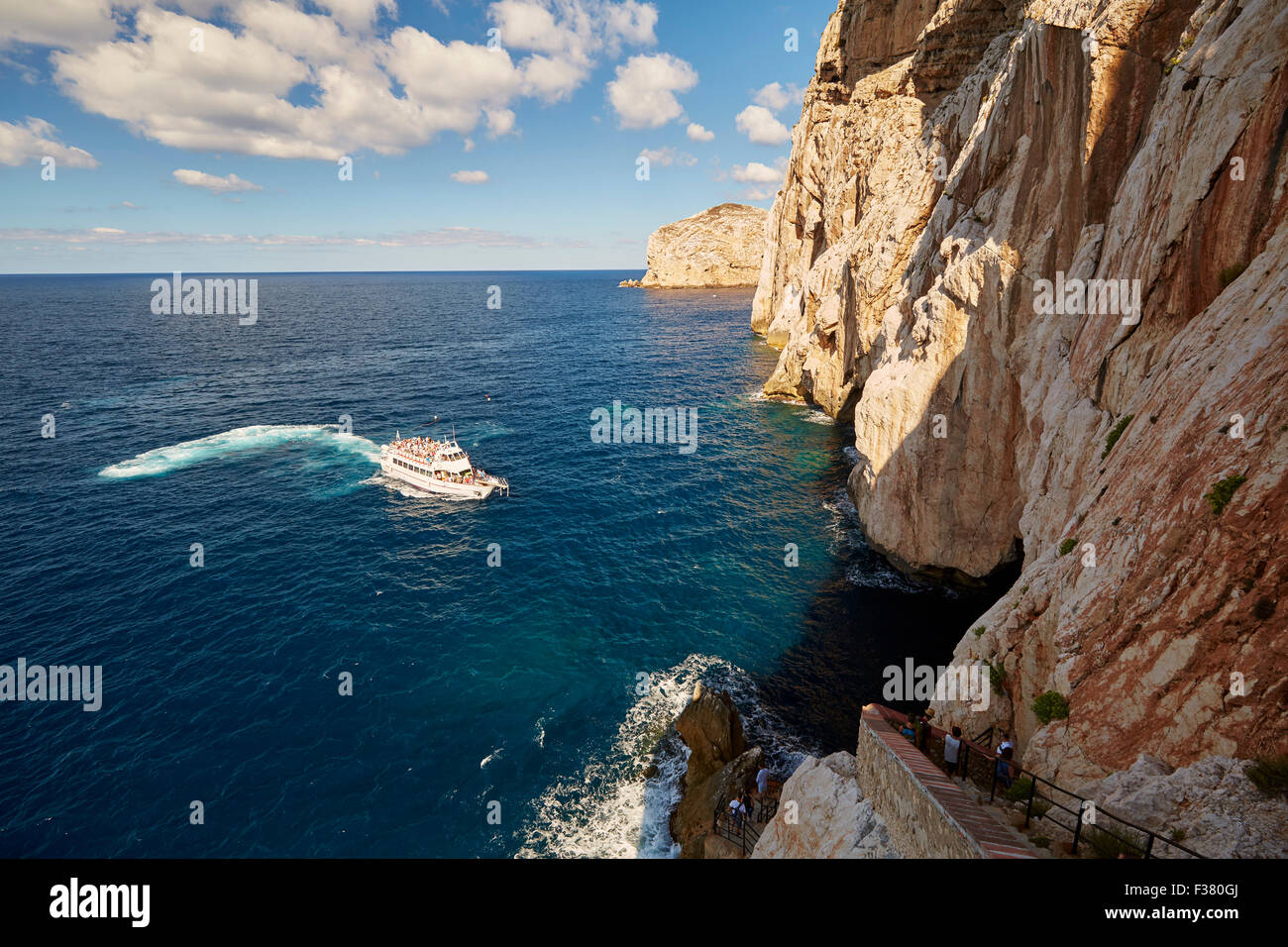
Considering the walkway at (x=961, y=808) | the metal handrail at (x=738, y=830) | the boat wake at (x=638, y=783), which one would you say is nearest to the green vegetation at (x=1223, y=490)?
the walkway at (x=961, y=808)

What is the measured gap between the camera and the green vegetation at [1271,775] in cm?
1109

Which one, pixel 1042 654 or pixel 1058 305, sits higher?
pixel 1058 305

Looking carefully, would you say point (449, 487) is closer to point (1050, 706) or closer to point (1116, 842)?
point (1050, 706)

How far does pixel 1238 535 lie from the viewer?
12820 millimetres

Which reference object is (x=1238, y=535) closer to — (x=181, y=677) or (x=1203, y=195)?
(x=1203, y=195)

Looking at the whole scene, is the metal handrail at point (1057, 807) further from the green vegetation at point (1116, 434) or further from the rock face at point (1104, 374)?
the green vegetation at point (1116, 434)

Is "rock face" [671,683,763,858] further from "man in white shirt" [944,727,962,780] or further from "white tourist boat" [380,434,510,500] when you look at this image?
"white tourist boat" [380,434,510,500]

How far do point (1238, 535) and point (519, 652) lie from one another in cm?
2927

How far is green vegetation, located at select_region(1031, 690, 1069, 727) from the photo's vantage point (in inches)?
609

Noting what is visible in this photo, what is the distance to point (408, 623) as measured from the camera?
34812 mm

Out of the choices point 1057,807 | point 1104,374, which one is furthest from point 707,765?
point 1104,374

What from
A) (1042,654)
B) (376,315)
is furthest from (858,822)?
(376,315)

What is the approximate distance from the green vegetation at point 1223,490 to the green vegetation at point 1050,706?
228 inches

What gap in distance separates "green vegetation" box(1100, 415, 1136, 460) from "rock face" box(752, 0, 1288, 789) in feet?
0.75
